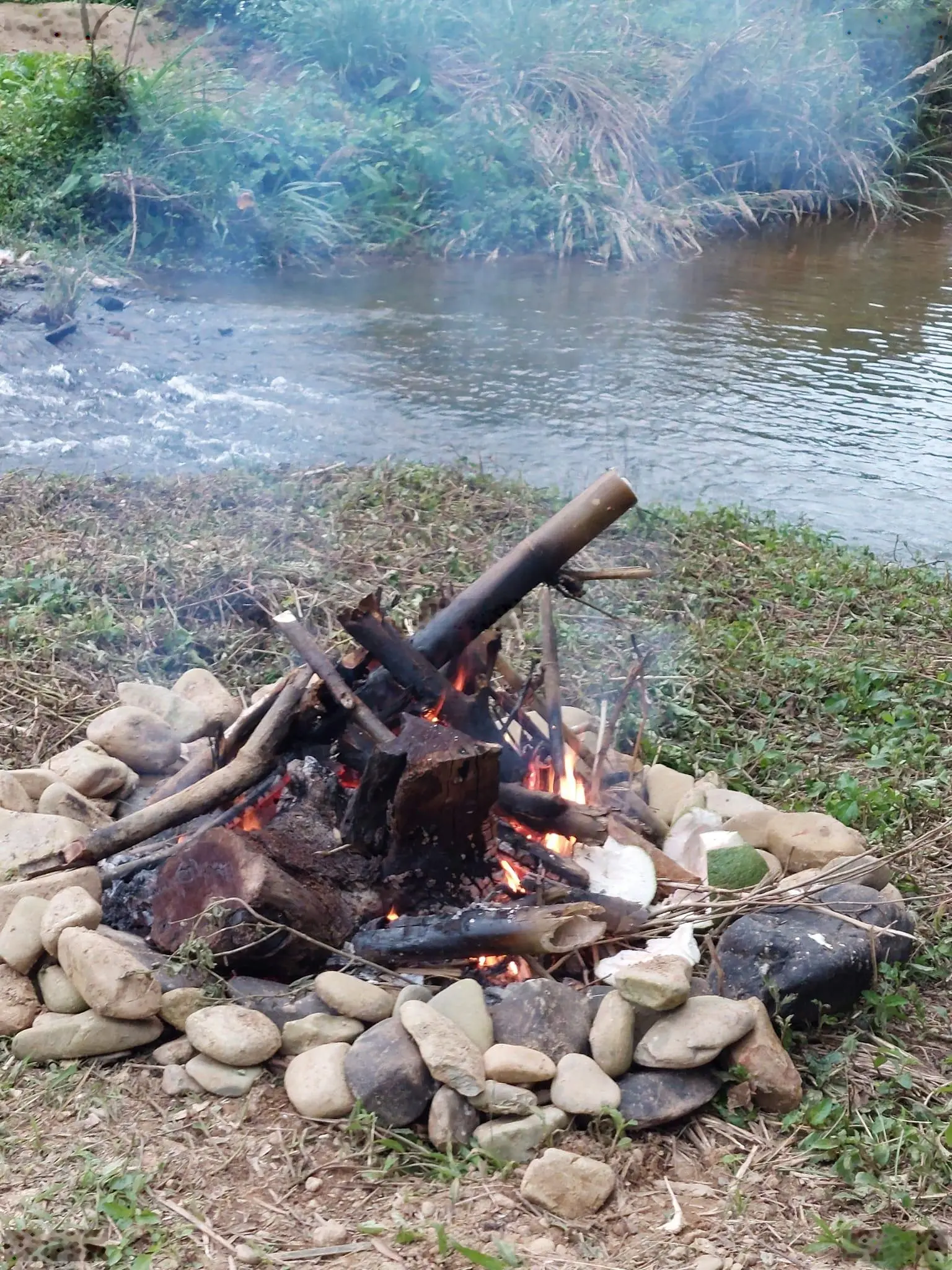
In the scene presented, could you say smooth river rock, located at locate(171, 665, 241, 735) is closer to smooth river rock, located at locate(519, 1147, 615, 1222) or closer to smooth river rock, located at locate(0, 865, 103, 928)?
smooth river rock, located at locate(0, 865, 103, 928)

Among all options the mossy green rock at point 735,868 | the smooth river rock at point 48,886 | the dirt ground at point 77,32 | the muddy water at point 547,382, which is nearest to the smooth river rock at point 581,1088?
the mossy green rock at point 735,868

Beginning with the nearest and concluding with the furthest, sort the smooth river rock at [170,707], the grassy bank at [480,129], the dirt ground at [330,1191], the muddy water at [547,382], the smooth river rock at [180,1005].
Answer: the dirt ground at [330,1191] → the smooth river rock at [180,1005] → the smooth river rock at [170,707] → the muddy water at [547,382] → the grassy bank at [480,129]

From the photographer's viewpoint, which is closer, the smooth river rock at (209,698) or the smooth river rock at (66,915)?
the smooth river rock at (66,915)

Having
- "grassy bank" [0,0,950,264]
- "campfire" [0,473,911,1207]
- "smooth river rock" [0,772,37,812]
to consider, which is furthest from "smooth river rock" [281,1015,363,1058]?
"grassy bank" [0,0,950,264]

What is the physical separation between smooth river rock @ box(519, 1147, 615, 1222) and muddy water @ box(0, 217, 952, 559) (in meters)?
4.97

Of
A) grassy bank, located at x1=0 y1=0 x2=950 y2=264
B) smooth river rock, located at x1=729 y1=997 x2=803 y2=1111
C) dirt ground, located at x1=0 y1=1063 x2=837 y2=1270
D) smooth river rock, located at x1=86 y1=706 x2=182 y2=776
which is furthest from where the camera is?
grassy bank, located at x1=0 y1=0 x2=950 y2=264

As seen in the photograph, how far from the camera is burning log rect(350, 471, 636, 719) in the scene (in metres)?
3.12

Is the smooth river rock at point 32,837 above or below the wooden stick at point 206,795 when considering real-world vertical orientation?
below

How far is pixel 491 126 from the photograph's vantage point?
1424cm

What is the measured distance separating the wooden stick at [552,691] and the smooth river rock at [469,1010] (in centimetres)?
84

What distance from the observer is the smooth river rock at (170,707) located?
388cm

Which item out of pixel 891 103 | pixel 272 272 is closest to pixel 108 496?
pixel 272 272

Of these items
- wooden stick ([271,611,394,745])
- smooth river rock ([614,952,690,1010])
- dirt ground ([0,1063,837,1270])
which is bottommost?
dirt ground ([0,1063,837,1270])

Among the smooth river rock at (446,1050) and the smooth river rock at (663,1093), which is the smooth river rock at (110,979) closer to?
the smooth river rock at (446,1050)
